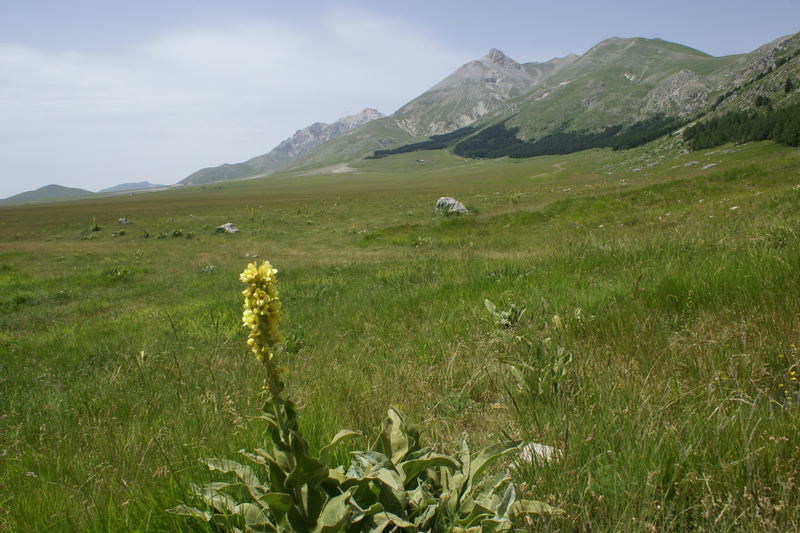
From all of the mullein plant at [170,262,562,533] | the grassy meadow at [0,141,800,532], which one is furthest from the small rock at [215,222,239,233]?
the mullein plant at [170,262,562,533]

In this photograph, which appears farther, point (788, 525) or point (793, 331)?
point (793, 331)

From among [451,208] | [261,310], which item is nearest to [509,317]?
[261,310]

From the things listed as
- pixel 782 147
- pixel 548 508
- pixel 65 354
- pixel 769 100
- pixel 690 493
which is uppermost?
pixel 769 100

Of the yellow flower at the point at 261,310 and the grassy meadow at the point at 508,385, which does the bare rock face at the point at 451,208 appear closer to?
the grassy meadow at the point at 508,385

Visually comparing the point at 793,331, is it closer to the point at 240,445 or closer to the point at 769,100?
the point at 240,445

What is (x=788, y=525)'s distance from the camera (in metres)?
1.63

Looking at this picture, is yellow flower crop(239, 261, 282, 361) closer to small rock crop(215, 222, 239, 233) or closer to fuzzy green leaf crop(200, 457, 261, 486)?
fuzzy green leaf crop(200, 457, 261, 486)

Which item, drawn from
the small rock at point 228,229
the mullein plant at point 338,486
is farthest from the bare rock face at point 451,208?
the mullein plant at point 338,486

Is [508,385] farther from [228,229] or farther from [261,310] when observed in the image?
[228,229]

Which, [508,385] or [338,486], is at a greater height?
[338,486]

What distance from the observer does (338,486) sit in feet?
6.15

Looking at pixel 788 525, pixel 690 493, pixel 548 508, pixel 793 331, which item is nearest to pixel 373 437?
pixel 548 508

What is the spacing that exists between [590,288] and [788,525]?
447cm

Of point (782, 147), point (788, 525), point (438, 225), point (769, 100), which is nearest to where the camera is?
point (788, 525)
